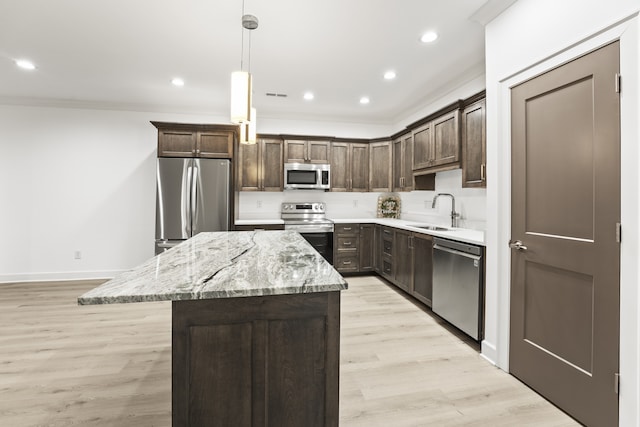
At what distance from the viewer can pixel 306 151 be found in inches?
193

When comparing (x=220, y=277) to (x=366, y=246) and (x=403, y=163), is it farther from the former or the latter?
(x=403, y=163)

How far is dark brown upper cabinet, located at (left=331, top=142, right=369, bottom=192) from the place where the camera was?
5047 mm

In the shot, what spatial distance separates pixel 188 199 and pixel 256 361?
11.1 feet

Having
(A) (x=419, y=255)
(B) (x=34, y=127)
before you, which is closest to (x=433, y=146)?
(A) (x=419, y=255)

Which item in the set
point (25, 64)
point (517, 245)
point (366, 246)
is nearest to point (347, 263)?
point (366, 246)

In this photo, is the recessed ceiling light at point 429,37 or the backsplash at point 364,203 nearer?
the recessed ceiling light at point 429,37

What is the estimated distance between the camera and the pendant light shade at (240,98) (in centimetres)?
174

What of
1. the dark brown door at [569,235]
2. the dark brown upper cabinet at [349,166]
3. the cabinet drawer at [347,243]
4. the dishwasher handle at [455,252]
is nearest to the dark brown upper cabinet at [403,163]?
the dark brown upper cabinet at [349,166]

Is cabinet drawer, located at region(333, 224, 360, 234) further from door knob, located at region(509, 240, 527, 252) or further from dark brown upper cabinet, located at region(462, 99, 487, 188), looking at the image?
door knob, located at region(509, 240, 527, 252)

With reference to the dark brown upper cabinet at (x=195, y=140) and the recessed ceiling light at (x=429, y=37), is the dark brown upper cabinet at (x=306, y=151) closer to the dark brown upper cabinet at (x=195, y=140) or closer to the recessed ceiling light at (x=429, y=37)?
the dark brown upper cabinet at (x=195, y=140)

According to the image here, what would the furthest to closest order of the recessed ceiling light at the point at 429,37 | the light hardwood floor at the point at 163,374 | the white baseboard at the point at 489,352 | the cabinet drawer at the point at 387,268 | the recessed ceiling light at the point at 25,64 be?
1. the cabinet drawer at the point at 387,268
2. the recessed ceiling light at the point at 25,64
3. the recessed ceiling light at the point at 429,37
4. the white baseboard at the point at 489,352
5. the light hardwood floor at the point at 163,374

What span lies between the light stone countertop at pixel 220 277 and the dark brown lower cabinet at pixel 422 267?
1929 millimetres

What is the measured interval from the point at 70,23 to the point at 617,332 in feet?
14.3

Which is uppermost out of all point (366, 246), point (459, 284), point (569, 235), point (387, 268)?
point (569, 235)
